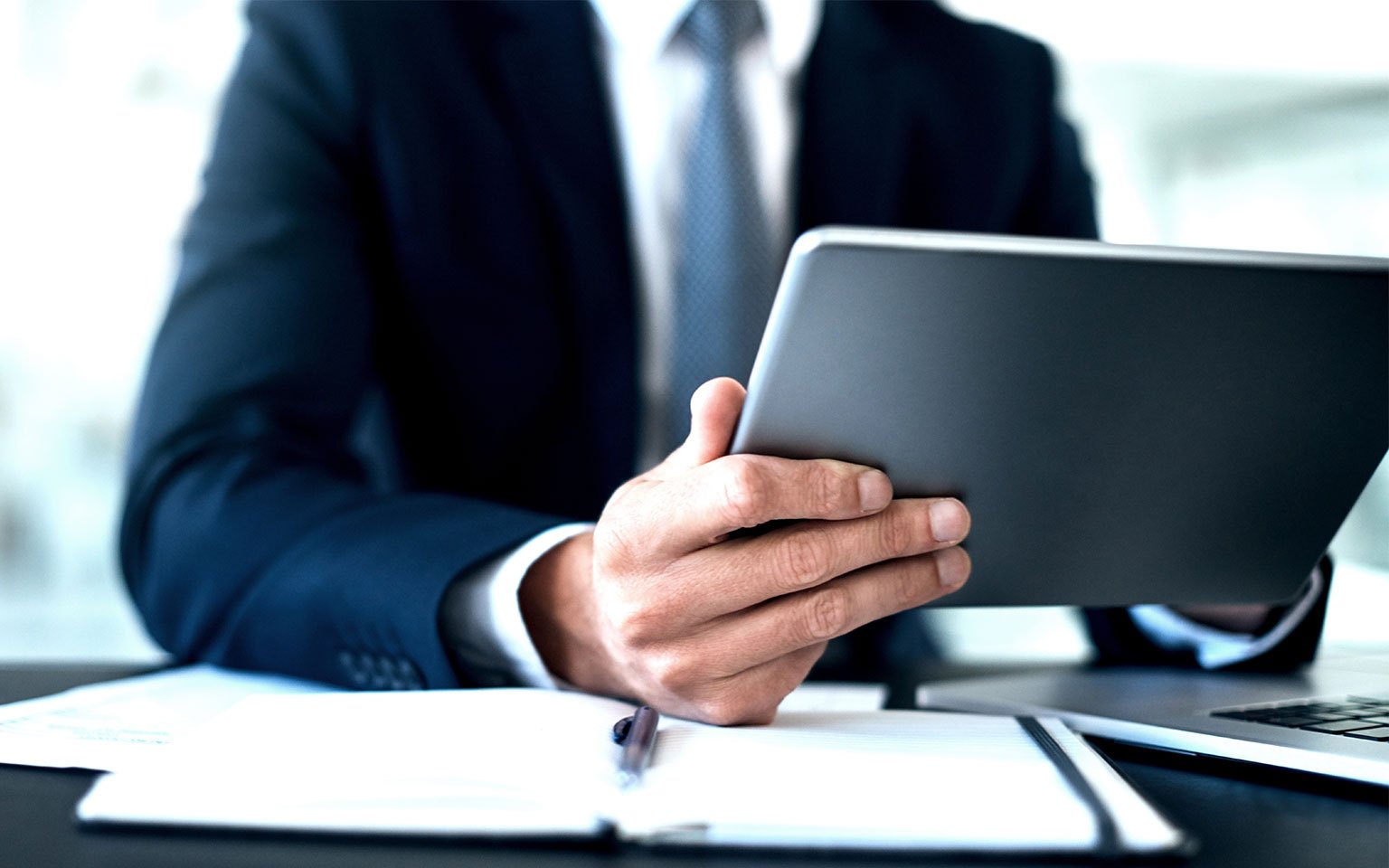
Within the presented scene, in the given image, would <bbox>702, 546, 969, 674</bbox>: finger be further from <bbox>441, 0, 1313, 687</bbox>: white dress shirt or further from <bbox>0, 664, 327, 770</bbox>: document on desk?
<bbox>441, 0, 1313, 687</bbox>: white dress shirt

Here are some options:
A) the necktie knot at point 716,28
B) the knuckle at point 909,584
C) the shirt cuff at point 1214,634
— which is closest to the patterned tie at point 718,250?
the necktie knot at point 716,28

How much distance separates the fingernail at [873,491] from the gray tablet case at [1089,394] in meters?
0.02

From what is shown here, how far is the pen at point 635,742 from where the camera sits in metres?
0.44

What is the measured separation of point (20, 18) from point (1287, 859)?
12.7 ft

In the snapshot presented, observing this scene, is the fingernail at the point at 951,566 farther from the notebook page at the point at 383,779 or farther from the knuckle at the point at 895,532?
the notebook page at the point at 383,779

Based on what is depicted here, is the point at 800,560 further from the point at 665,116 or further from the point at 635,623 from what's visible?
the point at 665,116

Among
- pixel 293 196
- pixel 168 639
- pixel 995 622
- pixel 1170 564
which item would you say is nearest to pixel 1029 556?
pixel 1170 564

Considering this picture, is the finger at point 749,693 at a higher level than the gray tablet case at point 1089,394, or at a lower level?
lower

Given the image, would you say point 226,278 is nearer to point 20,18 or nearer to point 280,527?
point 280,527

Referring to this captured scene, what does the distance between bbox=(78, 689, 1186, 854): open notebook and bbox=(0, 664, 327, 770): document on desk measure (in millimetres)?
81

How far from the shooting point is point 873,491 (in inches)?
21.2

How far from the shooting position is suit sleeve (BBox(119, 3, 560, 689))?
73 cm

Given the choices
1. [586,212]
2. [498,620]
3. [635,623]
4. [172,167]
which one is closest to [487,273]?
[586,212]

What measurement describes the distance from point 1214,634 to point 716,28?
80 centimetres
